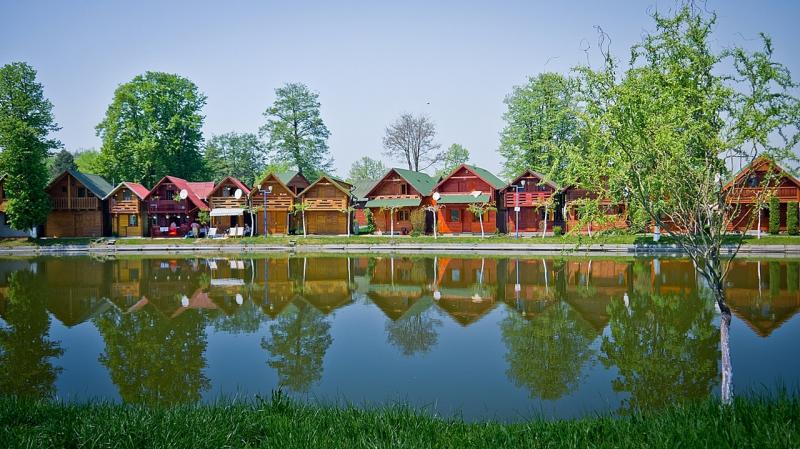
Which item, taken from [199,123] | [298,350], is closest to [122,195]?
[199,123]

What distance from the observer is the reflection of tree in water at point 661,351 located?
29.0 feet

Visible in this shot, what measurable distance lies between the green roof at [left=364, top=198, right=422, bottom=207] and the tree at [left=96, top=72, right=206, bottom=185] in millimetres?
21491

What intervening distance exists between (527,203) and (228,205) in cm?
2676

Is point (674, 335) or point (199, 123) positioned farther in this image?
point (199, 123)

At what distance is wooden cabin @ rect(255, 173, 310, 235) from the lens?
4784cm

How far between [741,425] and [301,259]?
97.9 feet

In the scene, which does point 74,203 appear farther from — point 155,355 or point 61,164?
point 155,355

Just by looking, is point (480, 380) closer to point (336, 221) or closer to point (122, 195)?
point (336, 221)

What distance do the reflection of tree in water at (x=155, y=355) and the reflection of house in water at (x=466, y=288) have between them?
7.23 meters

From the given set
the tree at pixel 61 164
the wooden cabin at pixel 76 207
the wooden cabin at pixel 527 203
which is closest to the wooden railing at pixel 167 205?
the wooden cabin at pixel 76 207

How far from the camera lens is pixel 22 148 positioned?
140 ft

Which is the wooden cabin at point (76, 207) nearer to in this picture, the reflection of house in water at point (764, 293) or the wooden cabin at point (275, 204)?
the wooden cabin at point (275, 204)

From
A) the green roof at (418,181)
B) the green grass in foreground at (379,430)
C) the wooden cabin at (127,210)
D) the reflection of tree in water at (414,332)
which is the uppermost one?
the green roof at (418,181)

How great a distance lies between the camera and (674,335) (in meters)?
12.3
